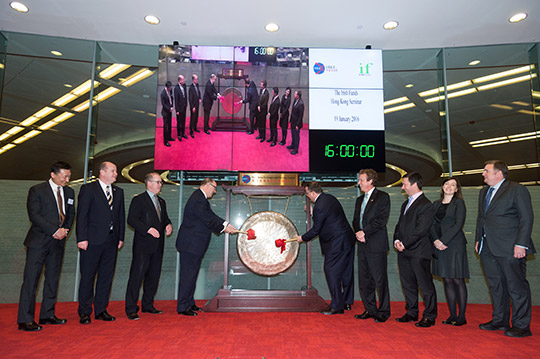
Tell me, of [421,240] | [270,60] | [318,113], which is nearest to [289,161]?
[318,113]

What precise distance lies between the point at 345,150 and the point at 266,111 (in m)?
1.30

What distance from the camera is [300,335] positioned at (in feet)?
11.1

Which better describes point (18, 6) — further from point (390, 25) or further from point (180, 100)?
point (390, 25)

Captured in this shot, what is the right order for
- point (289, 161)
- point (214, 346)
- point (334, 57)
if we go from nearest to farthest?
1. point (214, 346)
2. point (289, 161)
3. point (334, 57)

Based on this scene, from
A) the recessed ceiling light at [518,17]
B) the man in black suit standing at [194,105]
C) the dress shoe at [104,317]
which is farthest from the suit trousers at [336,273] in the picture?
the recessed ceiling light at [518,17]

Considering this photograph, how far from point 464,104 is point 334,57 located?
2244 millimetres

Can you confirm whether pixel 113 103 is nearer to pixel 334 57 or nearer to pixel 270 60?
pixel 270 60

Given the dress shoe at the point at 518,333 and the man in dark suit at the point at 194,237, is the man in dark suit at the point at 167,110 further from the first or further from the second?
the dress shoe at the point at 518,333

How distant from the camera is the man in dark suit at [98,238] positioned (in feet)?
12.9

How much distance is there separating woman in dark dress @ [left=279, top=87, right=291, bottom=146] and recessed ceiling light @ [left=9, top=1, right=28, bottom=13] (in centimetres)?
366

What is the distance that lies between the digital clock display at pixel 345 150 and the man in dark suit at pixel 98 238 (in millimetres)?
2812

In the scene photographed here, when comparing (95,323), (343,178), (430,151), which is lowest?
(95,323)

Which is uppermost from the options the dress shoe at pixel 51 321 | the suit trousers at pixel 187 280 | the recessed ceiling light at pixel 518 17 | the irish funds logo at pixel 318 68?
the recessed ceiling light at pixel 518 17

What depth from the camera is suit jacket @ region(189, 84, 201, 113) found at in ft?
18.7
